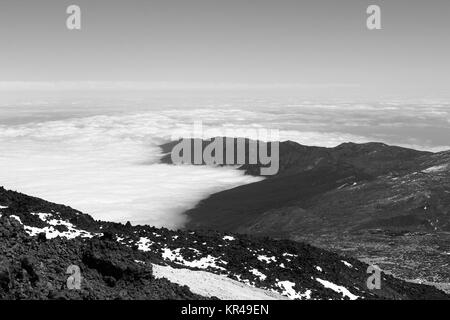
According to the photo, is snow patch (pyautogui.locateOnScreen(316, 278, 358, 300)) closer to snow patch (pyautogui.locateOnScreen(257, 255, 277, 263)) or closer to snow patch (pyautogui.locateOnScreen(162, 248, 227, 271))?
snow patch (pyautogui.locateOnScreen(257, 255, 277, 263))

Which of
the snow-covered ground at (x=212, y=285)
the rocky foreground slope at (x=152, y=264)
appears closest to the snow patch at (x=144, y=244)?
the rocky foreground slope at (x=152, y=264)

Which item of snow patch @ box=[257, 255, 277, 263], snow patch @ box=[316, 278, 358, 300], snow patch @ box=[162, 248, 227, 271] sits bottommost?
snow patch @ box=[316, 278, 358, 300]

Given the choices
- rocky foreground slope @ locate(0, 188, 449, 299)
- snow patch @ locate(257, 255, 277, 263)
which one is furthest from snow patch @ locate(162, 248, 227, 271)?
snow patch @ locate(257, 255, 277, 263)

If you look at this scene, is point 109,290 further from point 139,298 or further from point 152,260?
point 152,260

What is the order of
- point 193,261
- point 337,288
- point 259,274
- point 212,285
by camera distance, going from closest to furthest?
1. point 212,285
2. point 259,274
3. point 193,261
4. point 337,288

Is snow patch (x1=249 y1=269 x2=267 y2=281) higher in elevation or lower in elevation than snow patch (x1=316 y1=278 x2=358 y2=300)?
higher

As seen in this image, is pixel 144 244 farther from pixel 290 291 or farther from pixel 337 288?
pixel 337 288

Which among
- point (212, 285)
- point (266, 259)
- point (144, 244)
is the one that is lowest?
point (266, 259)

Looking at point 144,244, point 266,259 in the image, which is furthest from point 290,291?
point 144,244
